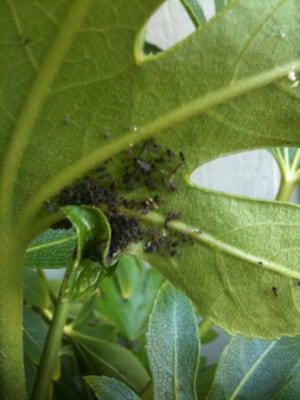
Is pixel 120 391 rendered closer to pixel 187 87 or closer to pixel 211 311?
pixel 211 311

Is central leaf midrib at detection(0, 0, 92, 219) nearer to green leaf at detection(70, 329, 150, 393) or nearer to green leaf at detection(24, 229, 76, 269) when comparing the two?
green leaf at detection(24, 229, 76, 269)

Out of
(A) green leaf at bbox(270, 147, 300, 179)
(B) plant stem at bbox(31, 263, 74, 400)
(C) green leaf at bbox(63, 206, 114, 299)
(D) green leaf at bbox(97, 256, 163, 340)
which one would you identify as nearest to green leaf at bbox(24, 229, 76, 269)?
(B) plant stem at bbox(31, 263, 74, 400)

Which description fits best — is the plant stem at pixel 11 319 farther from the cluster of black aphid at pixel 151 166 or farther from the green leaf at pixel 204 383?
the green leaf at pixel 204 383

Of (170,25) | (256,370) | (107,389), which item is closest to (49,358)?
(107,389)

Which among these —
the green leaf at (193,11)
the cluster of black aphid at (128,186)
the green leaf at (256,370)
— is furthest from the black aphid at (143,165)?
the green leaf at (256,370)

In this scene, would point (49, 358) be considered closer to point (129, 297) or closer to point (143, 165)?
point (143, 165)
